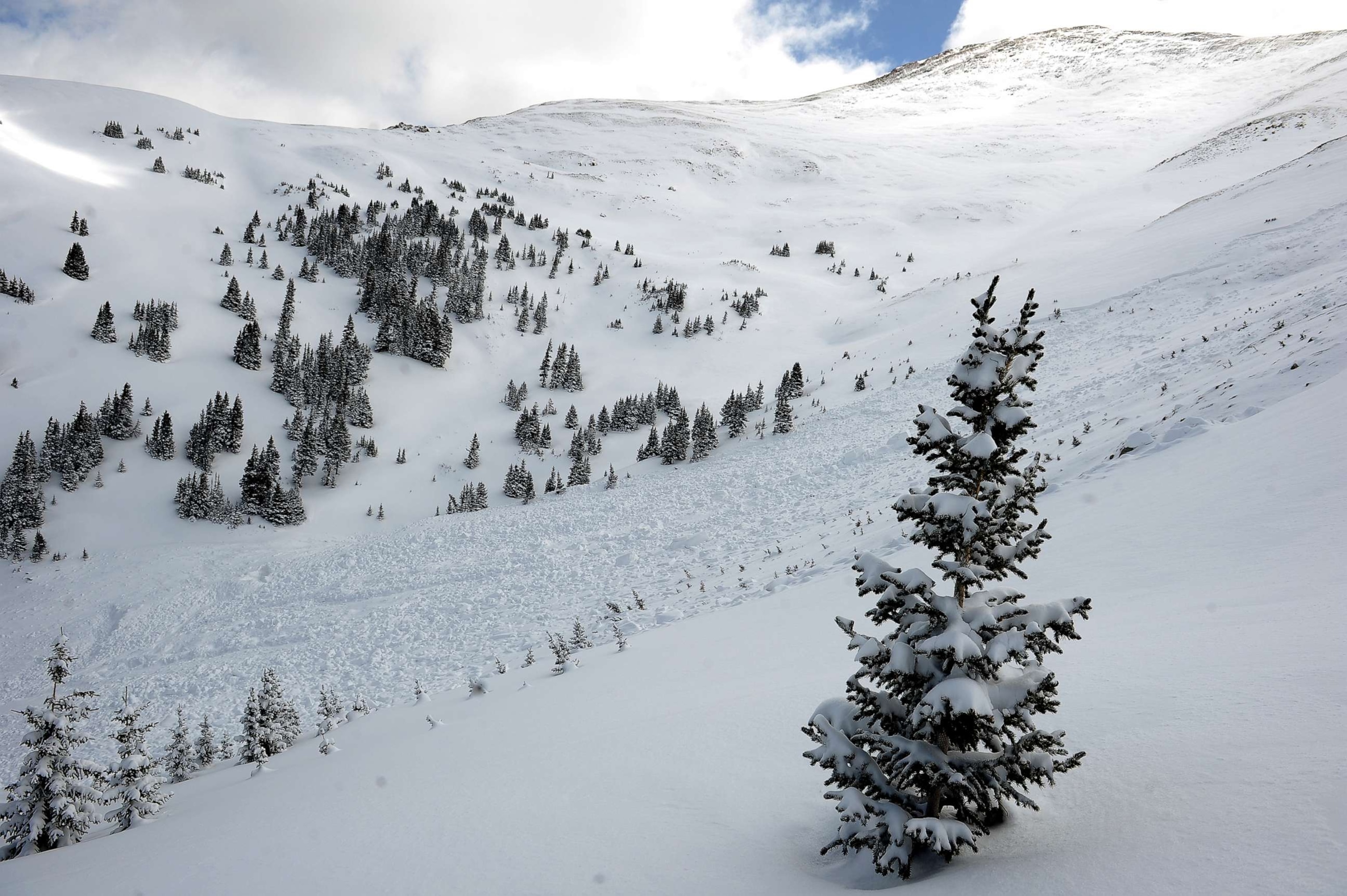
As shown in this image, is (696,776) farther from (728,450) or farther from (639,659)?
(728,450)

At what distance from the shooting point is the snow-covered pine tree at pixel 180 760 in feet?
47.9

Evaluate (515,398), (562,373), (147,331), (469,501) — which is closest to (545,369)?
(562,373)

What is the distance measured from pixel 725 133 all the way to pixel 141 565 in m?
144

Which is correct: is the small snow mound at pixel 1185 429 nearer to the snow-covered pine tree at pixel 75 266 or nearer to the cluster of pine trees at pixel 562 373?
the cluster of pine trees at pixel 562 373

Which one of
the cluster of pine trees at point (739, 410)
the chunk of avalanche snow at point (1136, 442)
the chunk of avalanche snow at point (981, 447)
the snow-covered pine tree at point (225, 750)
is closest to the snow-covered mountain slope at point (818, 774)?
the chunk of avalanche snow at point (981, 447)

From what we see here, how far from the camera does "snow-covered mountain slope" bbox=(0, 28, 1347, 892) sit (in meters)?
4.72

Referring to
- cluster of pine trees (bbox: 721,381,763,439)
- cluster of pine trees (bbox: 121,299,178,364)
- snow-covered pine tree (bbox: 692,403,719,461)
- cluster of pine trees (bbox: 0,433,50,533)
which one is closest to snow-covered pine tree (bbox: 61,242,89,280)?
cluster of pine trees (bbox: 121,299,178,364)

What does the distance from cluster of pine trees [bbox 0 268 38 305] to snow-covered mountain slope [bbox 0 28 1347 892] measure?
6.94 ft

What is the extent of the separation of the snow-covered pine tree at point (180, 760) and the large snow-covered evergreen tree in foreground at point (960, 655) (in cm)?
1683

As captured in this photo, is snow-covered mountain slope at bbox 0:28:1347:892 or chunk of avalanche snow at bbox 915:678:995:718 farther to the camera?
snow-covered mountain slope at bbox 0:28:1347:892

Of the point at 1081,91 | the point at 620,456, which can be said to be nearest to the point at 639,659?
the point at 620,456

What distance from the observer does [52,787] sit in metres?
10.5

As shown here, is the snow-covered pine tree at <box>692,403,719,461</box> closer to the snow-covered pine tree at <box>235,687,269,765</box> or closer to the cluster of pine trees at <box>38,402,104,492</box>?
the snow-covered pine tree at <box>235,687,269,765</box>

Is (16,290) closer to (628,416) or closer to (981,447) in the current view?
(628,416)
